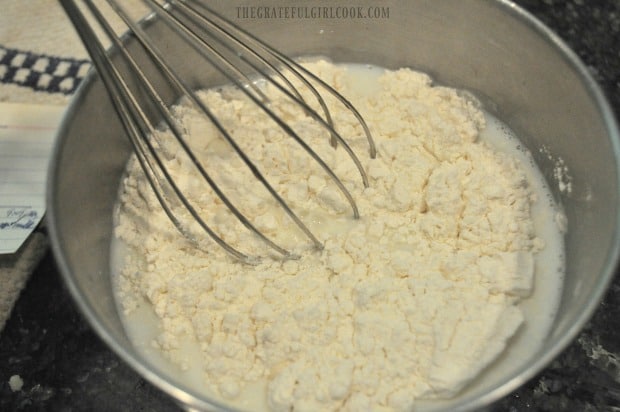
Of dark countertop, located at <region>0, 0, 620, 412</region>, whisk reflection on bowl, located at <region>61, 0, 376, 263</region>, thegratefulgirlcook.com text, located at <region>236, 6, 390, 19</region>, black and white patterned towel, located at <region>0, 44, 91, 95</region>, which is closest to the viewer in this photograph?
whisk reflection on bowl, located at <region>61, 0, 376, 263</region>

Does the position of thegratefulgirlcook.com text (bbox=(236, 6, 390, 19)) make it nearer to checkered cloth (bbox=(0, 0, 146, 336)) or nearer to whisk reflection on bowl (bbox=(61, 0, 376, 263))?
whisk reflection on bowl (bbox=(61, 0, 376, 263))

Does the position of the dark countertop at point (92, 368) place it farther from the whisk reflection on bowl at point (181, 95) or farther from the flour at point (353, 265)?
the whisk reflection on bowl at point (181, 95)

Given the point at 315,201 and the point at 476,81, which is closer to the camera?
A: the point at 315,201

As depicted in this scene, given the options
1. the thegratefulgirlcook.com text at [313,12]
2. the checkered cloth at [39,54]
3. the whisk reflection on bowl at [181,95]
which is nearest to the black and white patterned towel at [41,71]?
the checkered cloth at [39,54]

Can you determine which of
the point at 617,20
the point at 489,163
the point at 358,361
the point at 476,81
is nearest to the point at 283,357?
the point at 358,361

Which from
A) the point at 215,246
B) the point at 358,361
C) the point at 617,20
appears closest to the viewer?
the point at 358,361

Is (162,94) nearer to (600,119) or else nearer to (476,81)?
(476,81)

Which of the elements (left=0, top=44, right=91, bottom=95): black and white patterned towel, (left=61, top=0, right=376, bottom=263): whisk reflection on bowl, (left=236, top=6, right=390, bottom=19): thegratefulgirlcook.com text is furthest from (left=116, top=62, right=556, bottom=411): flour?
(left=0, top=44, right=91, bottom=95): black and white patterned towel
